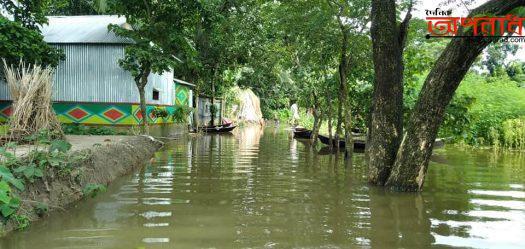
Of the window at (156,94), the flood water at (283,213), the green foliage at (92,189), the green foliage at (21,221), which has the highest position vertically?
the window at (156,94)

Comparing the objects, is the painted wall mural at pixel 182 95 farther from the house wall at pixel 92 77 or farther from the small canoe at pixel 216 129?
the house wall at pixel 92 77

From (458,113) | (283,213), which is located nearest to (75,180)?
(283,213)

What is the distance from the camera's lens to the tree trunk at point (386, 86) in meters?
7.33

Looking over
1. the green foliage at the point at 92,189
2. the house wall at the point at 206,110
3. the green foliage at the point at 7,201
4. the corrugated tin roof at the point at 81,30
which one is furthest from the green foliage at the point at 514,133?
the green foliage at the point at 7,201

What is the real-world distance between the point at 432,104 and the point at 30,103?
613 centimetres

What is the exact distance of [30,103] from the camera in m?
7.20

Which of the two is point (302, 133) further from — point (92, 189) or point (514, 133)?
point (92, 189)

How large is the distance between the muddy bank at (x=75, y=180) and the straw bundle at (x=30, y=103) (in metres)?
0.84

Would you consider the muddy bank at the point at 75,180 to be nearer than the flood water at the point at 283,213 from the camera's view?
No

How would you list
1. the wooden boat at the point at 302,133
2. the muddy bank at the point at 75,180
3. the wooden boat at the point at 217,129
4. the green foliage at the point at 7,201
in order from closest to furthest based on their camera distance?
the green foliage at the point at 7,201 < the muddy bank at the point at 75,180 < the wooden boat at the point at 302,133 < the wooden boat at the point at 217,129

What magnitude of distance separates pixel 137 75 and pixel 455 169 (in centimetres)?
863

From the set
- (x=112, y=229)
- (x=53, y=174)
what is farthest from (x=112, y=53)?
(x=112, y=229)

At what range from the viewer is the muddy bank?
5.05 metres

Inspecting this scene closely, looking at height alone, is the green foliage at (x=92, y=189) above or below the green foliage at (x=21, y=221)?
above
